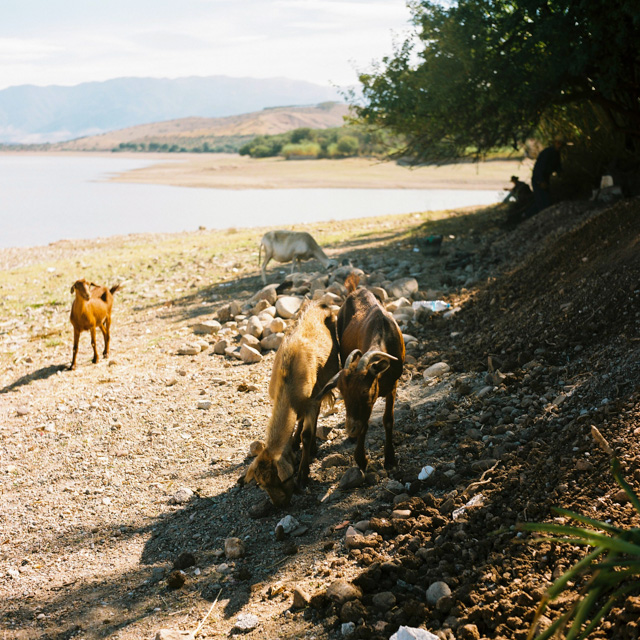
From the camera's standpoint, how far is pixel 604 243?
8.91 metres

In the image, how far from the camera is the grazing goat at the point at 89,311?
9984 millimetres

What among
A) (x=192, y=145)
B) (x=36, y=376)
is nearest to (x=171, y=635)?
(x=36, y=376)

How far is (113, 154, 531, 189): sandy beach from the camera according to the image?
41.9 m

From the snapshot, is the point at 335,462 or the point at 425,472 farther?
the point at 335,462

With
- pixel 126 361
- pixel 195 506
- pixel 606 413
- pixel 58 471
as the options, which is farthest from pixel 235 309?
pixel 606 413

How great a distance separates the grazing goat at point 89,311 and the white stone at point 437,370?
208 inches

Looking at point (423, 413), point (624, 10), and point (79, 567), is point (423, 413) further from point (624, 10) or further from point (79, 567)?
point (624, 10)

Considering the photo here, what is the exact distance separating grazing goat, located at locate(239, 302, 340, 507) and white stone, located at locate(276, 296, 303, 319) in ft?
13.6

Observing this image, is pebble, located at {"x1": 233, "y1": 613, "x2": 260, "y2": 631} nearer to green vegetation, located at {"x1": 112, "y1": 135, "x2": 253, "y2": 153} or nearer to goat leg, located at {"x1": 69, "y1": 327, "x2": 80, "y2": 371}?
goat leg, located at {"x1": 69, "y1": 327, "x2": 80, "y2": 371}

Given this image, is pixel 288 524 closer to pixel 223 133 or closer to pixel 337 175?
pixel 337 175

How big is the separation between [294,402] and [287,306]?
5378 millimetres

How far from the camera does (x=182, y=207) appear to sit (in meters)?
39.2

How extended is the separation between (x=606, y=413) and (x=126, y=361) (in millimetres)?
7503

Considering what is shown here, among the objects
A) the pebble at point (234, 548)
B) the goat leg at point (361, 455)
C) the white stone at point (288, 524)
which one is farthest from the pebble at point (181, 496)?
the goat leg at point (361, 455)
